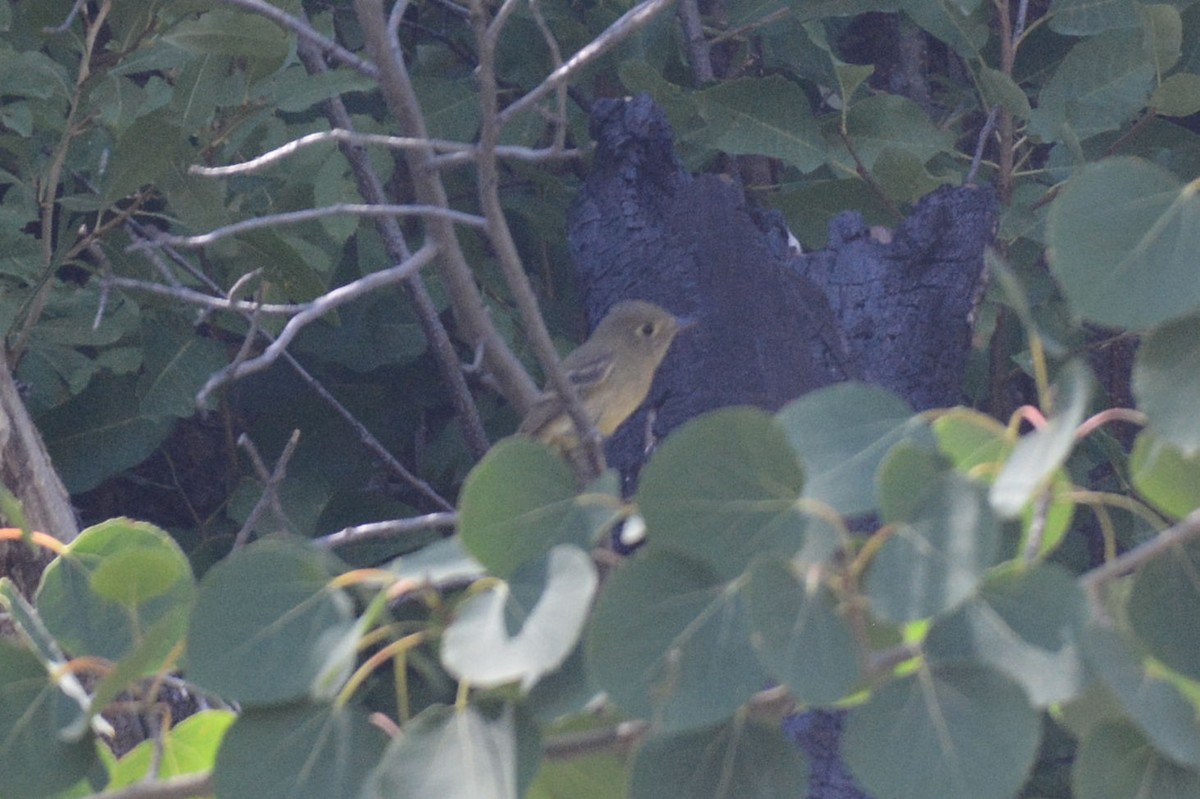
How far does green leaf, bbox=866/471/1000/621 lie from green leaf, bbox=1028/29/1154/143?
2377 millimetres

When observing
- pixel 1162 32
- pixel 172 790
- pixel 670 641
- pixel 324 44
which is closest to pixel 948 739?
pixel 670 641

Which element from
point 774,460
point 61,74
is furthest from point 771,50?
point 774,460

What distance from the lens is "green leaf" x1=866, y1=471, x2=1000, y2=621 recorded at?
96 centimetres

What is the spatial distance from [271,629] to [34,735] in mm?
250

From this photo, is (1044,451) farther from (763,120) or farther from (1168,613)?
(763,120)

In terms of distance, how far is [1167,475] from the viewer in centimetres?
109

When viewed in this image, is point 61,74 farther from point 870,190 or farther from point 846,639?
point 846,639

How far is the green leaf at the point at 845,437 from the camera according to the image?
3.53 feet

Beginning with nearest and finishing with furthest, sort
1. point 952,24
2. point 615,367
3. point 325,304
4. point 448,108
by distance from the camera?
1. point 325,304
2. point 952,24
3. point 448,108
4. point 615,367

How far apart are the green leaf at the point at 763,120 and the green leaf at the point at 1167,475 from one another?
6.95ft

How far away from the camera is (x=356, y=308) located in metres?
3.34

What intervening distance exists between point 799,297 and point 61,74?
1.52 metres

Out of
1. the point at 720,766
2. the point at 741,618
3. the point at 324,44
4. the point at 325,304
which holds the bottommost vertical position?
the point at 720,766

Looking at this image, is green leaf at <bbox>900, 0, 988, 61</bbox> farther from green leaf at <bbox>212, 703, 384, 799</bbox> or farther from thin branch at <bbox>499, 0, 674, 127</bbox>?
green leaf at <bbox>212, 703, 384, 799</bbox>
